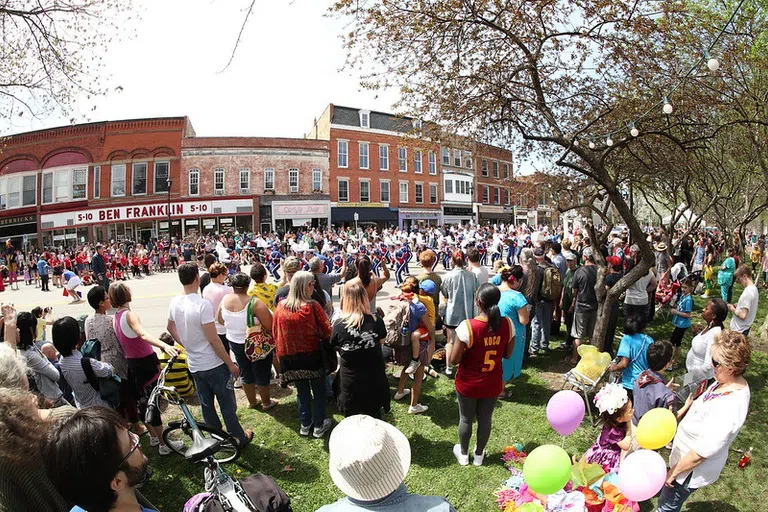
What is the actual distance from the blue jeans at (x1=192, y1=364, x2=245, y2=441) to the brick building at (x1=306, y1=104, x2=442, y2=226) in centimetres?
3212

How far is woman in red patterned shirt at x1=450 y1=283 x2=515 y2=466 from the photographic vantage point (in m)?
3.63

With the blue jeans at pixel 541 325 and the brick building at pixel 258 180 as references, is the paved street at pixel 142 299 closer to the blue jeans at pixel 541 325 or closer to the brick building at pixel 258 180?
the blue jeans at pixel 541 325

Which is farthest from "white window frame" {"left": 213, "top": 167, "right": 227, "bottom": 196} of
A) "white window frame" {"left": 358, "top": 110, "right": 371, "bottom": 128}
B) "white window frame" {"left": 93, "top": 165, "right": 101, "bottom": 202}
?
"white window frame" {"left": 358, "top": 110, "right": 371, "bottom": 128}

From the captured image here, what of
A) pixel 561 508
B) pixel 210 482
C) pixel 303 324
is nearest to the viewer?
pixel 210 482

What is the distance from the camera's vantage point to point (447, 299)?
583 cm

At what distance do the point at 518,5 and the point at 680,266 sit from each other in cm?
732

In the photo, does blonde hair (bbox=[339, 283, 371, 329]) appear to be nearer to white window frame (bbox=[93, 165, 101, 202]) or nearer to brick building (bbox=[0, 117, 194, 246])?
brick building (bbox=[0, 117, 194, 246])

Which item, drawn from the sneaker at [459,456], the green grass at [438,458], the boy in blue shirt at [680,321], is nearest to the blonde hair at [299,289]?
the green grass at [438,458]

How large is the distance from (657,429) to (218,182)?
34.7 meters

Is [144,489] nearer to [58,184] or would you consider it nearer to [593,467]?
[593,467]

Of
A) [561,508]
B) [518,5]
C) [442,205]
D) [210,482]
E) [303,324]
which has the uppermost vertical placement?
[442,205]

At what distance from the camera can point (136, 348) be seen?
13.5 feet

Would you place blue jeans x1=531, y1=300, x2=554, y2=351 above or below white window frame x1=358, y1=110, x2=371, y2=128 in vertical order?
below

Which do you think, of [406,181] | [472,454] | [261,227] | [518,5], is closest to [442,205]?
[406,181]
